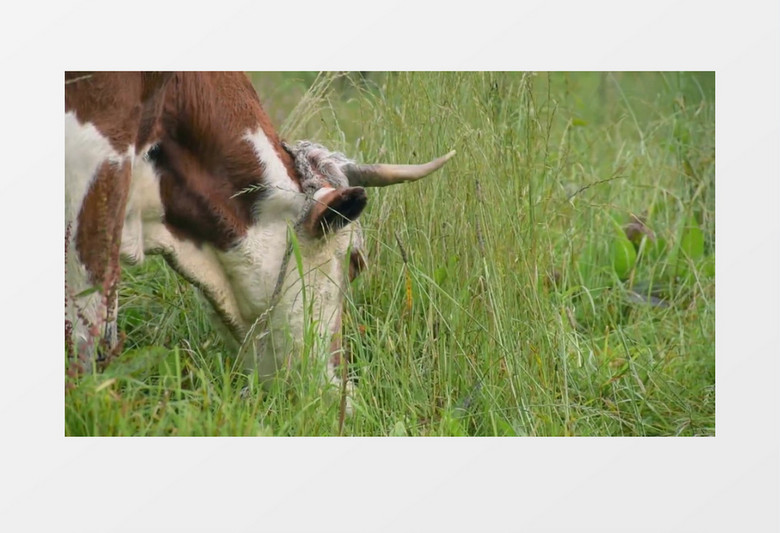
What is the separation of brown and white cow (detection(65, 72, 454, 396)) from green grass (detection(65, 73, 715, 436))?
155 mm

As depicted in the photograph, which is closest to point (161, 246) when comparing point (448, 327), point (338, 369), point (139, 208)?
point (139, 208)

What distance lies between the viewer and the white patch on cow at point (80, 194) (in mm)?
3225

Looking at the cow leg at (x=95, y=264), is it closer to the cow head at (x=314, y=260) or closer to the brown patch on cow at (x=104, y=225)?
the brown patch on cow at (x=104, y=225)

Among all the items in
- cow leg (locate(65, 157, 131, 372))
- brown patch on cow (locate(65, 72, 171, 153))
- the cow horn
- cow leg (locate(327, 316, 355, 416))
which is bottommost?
cow leg (locate(327, 316, 355, 416))

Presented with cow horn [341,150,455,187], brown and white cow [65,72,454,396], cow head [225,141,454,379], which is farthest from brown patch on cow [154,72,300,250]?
cow horn [341,150,455,187]

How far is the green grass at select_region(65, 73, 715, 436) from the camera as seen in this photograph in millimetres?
→ 3459

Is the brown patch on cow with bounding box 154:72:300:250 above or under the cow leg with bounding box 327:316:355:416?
above

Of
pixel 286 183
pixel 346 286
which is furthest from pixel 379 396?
pixel 286 183

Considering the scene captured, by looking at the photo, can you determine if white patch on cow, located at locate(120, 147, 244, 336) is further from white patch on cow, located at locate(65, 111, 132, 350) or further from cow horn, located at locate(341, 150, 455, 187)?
cow horn, located at locate(341, 150, 455, 187)

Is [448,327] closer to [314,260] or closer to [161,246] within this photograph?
[314,260]

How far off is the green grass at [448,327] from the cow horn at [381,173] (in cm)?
20

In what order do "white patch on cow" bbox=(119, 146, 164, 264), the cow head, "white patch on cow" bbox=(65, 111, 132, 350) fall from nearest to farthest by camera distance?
"white patch on cow" bbox=(65, 111, 132, 350) < "white patch on cow" bbox=(119, 146, 164, 264) < the cow head

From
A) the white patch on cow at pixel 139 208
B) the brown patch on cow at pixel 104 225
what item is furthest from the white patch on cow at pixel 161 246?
the brown patch on cow at pixel 104 225
